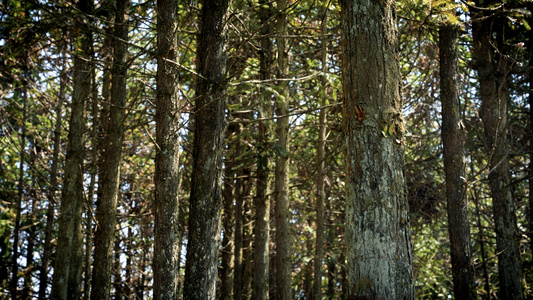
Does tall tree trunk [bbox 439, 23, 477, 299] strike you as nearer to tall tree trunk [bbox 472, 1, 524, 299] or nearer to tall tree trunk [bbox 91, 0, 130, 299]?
tall tree trunk [bbox 472, 1, 524, 299]

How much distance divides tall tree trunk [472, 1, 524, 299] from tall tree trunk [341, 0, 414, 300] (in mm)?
5791

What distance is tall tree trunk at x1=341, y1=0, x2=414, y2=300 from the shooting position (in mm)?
3348

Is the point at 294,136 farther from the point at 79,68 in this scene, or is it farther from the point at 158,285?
the point at 158,285

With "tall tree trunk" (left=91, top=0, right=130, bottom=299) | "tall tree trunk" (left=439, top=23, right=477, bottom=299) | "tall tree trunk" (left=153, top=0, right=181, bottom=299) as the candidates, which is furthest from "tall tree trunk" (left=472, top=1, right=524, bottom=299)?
"tall tree trunk" (left=91, top=0, right=130, bottom=299)

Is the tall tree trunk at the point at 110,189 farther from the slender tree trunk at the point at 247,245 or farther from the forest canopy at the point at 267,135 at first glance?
the slender tree trunk at the point at 247,245

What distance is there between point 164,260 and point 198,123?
1.92 m

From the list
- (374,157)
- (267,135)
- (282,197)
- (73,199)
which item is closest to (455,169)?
(282,197)

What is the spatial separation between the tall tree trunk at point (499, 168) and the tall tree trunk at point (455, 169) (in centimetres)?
90

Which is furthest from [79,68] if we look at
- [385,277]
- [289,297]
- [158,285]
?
[385,277]

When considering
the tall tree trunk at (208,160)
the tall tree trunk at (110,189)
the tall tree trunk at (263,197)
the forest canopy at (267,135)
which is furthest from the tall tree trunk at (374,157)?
the tall tree trunk at (110,189)

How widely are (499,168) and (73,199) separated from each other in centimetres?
895

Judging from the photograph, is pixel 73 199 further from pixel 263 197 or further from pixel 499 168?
pixel 499 168

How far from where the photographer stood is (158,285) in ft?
18.9

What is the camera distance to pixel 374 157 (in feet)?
11.5
